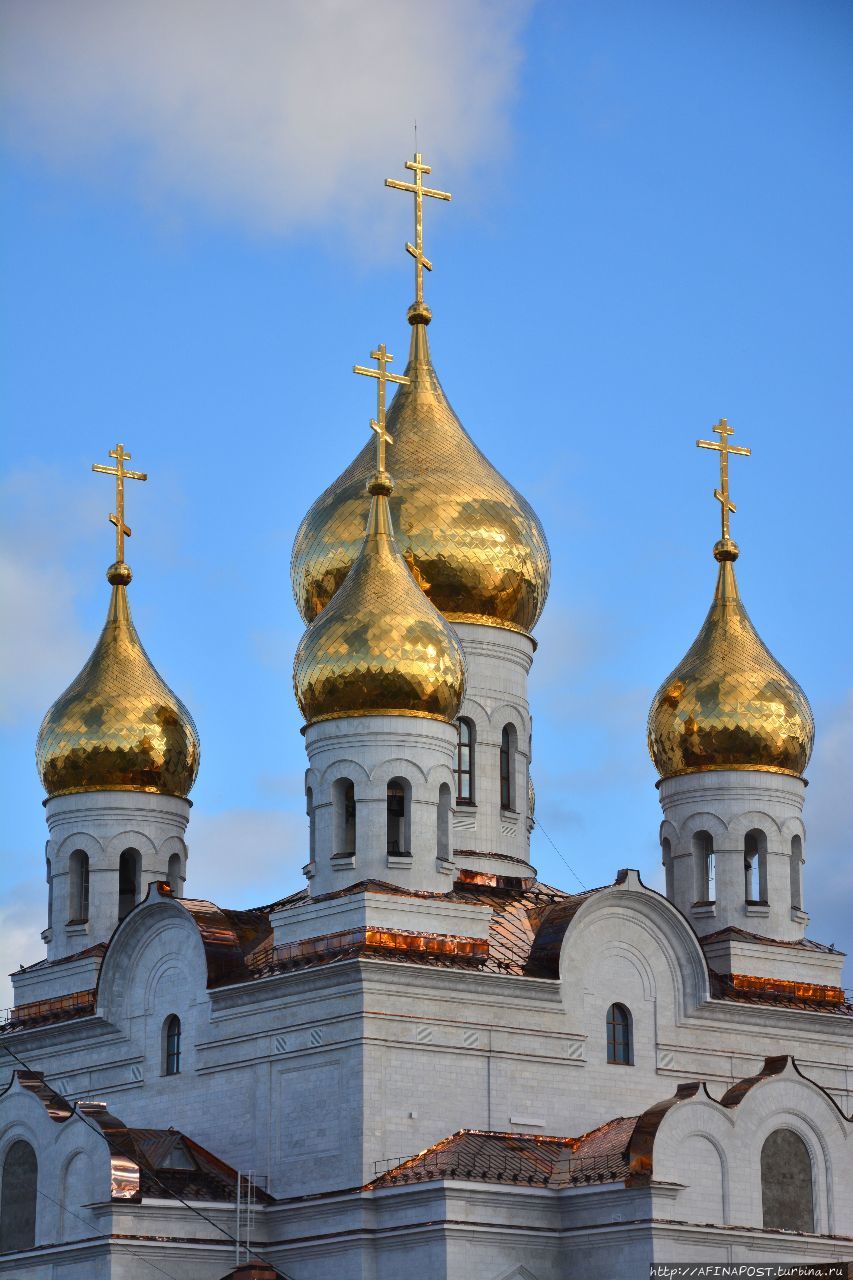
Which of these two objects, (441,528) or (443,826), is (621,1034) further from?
(441,528)

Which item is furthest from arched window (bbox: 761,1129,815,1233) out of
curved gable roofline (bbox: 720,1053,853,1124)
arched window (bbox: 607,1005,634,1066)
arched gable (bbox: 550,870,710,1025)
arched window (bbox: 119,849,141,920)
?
arched window (bbox: 119,849,141,920)

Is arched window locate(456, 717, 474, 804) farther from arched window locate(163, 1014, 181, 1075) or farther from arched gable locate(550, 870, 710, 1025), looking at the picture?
arched window locate(163, 1014, 181, 1075)

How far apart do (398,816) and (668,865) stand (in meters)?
4.80

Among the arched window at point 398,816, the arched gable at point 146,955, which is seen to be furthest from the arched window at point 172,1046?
the arched window at point 398,816

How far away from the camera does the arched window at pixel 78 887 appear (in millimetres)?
36531

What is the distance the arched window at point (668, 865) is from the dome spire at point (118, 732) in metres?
6.06

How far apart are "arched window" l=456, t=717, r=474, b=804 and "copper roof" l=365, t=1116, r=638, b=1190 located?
5249mm

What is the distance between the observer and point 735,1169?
101 ft

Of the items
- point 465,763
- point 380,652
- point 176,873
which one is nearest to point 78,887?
point 176,873

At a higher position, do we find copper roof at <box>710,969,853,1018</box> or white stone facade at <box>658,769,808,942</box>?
white stone facade at <box>658,769,808,942</box>

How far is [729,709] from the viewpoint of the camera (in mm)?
35312

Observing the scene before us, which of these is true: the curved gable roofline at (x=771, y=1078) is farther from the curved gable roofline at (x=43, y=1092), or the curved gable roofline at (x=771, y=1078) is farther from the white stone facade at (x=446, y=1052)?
the curved gable roofline at (x=43, y=1092)

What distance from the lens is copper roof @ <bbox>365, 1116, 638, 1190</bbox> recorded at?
3031 cm

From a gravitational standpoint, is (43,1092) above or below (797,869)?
below
